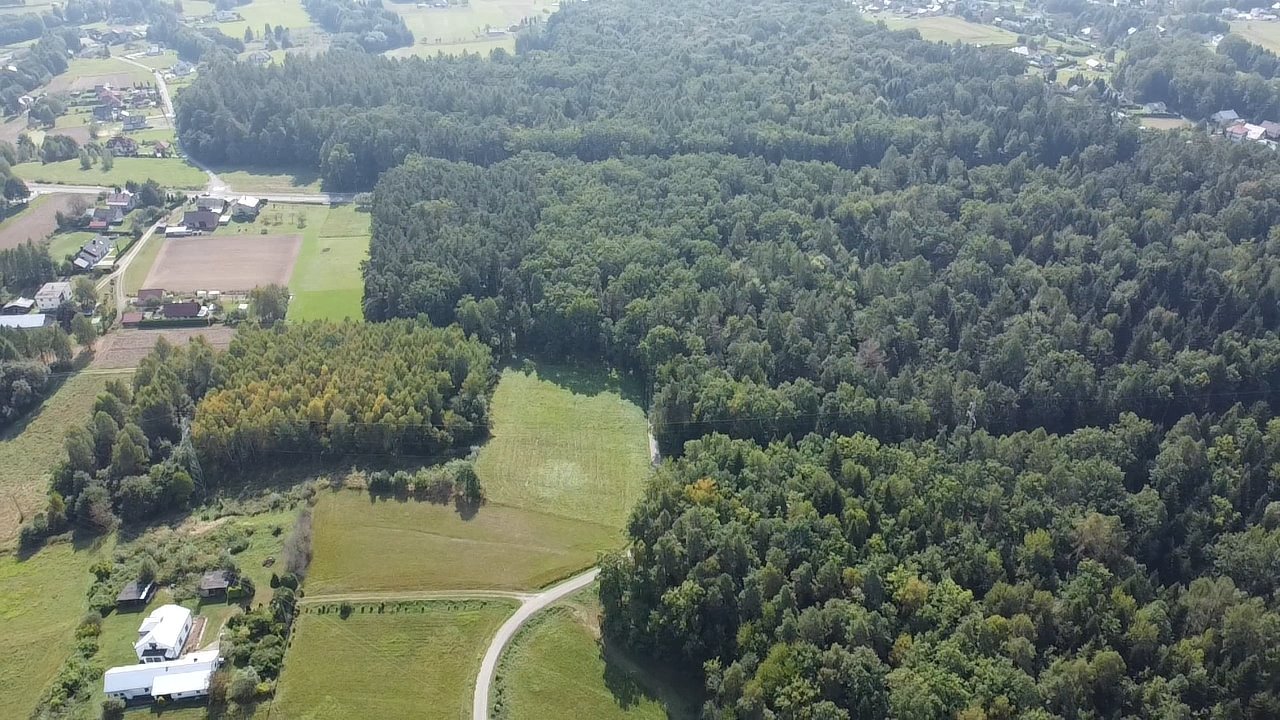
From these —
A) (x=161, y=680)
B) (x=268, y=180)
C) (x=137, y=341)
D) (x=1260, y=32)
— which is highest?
(x=1260, y=32)

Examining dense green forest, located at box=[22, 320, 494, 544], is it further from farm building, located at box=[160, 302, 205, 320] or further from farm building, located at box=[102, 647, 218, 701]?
farm building, located at box=[102, 647, 218, 701]

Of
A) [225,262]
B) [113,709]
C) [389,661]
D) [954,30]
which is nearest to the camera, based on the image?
[113,709]

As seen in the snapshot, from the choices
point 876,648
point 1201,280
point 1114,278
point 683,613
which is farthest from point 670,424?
point 1201,280

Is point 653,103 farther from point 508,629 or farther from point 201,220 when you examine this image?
point 508,629

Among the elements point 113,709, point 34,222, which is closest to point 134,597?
point 113,709

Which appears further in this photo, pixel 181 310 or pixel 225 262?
pixel 225 262

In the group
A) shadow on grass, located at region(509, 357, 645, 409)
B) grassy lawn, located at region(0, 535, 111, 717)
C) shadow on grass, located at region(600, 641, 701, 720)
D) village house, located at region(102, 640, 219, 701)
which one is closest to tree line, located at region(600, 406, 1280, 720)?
shadow on grass, located at region(600, 641, 701, 720)

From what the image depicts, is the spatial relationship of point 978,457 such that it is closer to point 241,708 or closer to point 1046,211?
point 1046,211
